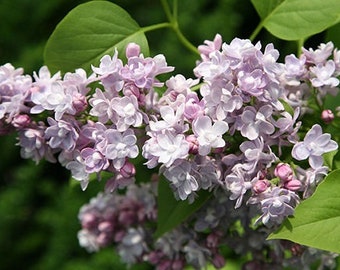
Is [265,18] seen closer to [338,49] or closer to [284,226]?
[338,49]

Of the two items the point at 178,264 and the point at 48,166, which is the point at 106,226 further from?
the point at 48,166

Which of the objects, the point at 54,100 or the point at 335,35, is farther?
the point at 335,35

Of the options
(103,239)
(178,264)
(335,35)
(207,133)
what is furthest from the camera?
(103,239)

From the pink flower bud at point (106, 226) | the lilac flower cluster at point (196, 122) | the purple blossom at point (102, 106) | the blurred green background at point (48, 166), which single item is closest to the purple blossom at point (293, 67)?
the lilac flower cluster at point (196, 122)

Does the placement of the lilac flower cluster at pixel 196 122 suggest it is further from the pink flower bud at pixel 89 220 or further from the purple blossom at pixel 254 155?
the pink flower bud at pixel 89 220

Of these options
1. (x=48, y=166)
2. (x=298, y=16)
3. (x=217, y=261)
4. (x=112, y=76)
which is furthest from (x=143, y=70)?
(x=48, y=166)

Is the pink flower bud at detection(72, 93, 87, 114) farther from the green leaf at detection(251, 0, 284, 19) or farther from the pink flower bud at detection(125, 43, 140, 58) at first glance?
the green leaf at detection(251, 0, 284, 19)

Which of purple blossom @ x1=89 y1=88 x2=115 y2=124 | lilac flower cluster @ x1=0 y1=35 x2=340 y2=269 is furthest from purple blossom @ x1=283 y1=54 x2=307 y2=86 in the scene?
purple blossom @ x1=89 y1=88 x2=115 y2=124
